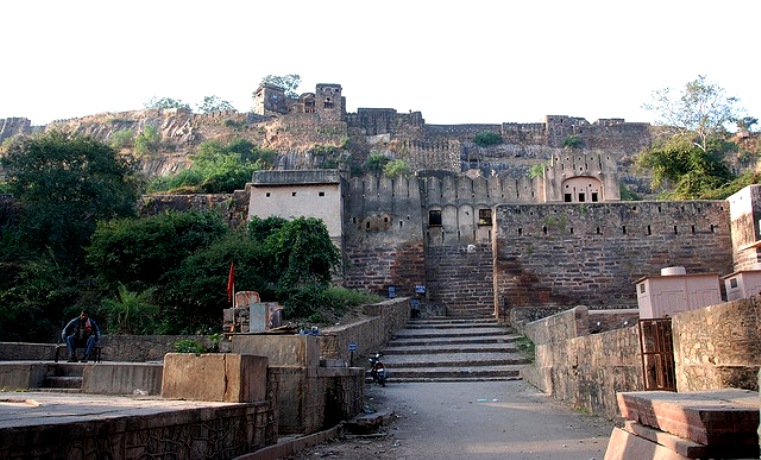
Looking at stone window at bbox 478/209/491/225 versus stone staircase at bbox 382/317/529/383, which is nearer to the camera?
stone staircase at bbox 382/317/529/383

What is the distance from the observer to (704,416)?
3195 millimetres

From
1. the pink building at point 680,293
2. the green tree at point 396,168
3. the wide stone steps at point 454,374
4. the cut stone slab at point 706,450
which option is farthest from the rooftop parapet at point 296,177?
the cut stone slab at point 706,450

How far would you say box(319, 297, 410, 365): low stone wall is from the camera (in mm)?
11711

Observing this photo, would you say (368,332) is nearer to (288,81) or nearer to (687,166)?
(687,166)

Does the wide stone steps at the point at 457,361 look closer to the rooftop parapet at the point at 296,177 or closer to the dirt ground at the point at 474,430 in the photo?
the dirt ground at the point at 474,430

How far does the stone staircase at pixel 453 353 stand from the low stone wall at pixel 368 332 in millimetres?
316

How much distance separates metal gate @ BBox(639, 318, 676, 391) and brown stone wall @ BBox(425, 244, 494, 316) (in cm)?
1658

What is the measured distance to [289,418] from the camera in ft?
24.5

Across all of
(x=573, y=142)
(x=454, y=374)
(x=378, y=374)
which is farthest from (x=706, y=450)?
(x=573, y=142)

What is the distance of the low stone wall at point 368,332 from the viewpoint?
38.4ft

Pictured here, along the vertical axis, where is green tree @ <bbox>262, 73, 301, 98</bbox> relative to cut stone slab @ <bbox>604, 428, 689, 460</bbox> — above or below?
above

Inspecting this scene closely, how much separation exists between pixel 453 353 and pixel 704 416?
1300 cm

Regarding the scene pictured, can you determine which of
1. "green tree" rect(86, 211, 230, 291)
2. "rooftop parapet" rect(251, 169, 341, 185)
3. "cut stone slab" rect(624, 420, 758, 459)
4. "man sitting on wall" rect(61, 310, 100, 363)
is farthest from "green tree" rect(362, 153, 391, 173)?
"cut stone slab" rect(624, 420, 758, 459)

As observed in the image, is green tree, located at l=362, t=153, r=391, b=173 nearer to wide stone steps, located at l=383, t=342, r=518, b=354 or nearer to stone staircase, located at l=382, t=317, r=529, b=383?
stone staircase, located at l=382, t=317, r=529, b=383
